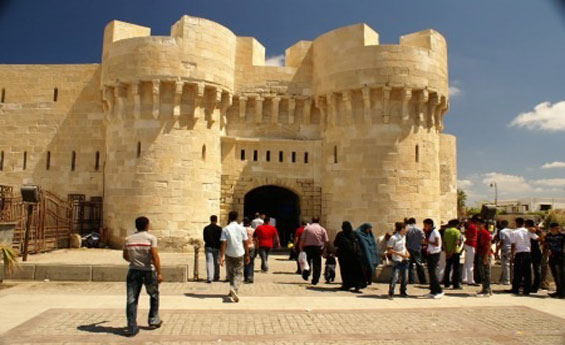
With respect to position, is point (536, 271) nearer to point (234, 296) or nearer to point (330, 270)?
point (330, 270)

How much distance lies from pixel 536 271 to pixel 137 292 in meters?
8.77

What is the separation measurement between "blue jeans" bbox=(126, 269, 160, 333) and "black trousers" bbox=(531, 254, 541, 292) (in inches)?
330

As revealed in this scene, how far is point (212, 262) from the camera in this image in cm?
1034

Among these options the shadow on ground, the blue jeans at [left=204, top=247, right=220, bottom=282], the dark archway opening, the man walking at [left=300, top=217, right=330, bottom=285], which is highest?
the dark archway opening

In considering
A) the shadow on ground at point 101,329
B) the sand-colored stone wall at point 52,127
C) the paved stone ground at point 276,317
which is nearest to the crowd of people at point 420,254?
the paved stone ground at point 276,317

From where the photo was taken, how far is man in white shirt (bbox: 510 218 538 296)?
→ 952cm

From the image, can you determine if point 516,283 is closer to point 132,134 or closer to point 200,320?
point 200,320

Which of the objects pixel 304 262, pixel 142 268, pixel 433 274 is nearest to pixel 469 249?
pixel 433 274

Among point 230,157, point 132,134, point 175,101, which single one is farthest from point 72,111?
point 230,157

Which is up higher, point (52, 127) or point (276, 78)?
point (276, 78)

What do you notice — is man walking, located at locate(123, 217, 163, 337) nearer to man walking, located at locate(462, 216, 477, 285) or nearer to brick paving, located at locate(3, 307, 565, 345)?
brick paving, located at locate(3, 307, 565, 345)

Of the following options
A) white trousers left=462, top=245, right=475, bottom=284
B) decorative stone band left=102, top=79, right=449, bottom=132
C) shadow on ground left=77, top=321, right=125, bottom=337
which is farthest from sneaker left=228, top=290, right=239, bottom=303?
decorative stone band left=102, top=79, right=449, bottom=132

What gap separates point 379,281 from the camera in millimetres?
10930

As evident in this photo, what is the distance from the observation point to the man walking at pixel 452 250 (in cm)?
1000
